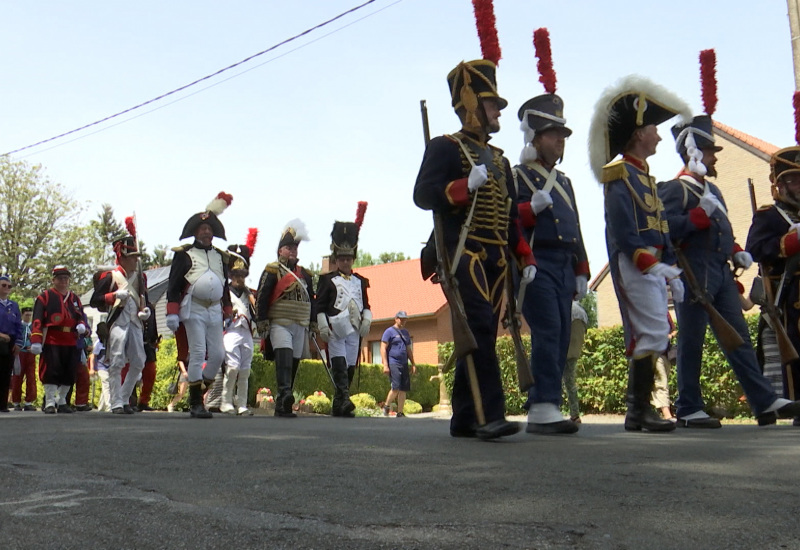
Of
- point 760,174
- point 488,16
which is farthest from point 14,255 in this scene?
point 488,16

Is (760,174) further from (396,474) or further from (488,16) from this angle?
(396,474)

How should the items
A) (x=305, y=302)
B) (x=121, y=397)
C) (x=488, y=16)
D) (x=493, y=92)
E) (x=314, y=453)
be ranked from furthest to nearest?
(x=121, y=397)
(x=305, y=302)
(x=488, y=16)
(x=493, y=92)
(x=314, y=453)

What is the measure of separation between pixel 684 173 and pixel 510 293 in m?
2.11

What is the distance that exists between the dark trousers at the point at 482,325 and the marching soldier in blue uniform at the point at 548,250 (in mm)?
648

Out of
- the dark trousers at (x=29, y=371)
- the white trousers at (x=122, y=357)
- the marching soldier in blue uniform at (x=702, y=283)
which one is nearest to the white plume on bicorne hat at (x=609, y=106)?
the marching soldier in blue uniform at (x=702, y=283)

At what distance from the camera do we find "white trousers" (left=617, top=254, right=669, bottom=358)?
6.68 meters

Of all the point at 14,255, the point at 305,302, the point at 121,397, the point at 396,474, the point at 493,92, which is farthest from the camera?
the point at 14,255

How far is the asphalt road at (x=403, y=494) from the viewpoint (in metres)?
3.00

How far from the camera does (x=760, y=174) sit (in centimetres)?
3117

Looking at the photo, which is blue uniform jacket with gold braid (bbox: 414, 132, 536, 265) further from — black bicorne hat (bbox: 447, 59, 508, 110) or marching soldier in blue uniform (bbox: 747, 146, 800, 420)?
marching soldier in blue uniform (bbox: 747, 146, 800, 420)

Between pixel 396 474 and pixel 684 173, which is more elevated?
pixel 684 173

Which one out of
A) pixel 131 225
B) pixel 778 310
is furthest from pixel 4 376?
pixel 778 310

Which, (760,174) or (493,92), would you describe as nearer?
(493,92)

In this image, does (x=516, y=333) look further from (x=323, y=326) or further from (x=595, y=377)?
(x=595, y=377)
